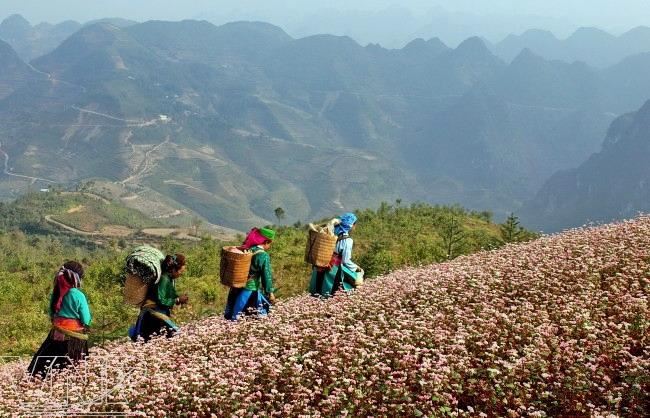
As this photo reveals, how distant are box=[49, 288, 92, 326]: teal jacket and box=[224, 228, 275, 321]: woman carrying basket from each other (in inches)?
90.5

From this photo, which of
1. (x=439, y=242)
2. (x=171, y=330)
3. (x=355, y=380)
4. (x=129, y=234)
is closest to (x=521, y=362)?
(x=355, y=380)

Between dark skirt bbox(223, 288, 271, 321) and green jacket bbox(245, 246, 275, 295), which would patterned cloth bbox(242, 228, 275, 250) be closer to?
green jacket bbox(245, 246, 275, 295)

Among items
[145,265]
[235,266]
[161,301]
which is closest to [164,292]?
[161,301]

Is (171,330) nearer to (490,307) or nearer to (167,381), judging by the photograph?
(167,381)

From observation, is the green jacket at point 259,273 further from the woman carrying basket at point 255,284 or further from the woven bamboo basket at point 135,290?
the woven bamboo basket at point 135,290

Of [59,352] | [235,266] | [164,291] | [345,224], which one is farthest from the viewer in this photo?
[345,224]

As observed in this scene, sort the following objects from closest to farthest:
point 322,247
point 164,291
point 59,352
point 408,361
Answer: point 408,361 → point 59,352 → point 164,291 → point 322,247

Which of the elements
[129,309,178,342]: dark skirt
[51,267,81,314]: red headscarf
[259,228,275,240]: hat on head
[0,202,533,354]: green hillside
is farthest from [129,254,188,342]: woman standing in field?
[0,202,533,354]: green hillside

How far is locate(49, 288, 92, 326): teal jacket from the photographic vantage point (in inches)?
353

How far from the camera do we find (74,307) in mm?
8984

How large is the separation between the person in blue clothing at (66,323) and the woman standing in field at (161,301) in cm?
94

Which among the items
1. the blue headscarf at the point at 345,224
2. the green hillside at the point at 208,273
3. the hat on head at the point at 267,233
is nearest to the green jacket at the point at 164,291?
the hat on head at the point at 267,233

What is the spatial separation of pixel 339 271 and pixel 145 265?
3.68 metres

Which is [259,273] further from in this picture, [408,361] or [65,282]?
[408,361]
